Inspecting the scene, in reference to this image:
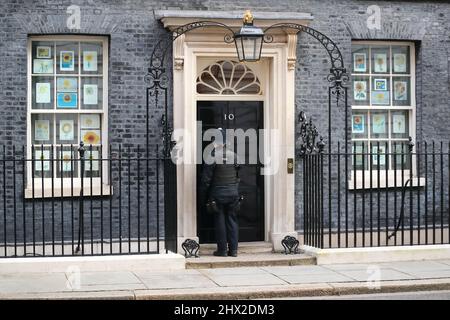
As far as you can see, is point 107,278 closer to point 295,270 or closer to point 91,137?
point 295,270

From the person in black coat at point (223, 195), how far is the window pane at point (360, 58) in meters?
2.90

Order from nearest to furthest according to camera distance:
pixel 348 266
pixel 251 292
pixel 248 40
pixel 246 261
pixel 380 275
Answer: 1. pixel 251 292
2. pixel 380 275
3. pixel 248 40
4. pixel 348 266
5. pixel 246 261

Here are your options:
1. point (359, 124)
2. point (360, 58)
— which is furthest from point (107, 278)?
point (360, 58)

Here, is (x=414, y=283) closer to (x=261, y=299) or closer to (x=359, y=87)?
(x=261, y=299)

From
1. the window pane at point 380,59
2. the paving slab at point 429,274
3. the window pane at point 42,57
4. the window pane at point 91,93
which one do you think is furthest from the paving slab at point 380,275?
the window pane at point 42,57

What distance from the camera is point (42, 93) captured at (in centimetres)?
1367

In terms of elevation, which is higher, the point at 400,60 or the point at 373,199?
the point at 400,60

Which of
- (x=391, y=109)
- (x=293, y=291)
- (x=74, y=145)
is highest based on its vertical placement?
(x=391, y=109)

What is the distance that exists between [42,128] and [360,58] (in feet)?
17.6

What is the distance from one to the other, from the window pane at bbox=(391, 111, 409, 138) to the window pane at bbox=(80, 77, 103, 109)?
4940 millimetres

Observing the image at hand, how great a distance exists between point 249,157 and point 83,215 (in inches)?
114

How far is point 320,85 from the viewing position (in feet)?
47.3

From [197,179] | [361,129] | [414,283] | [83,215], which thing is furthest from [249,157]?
[414,283]

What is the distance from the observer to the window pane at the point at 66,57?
45.0 feet
